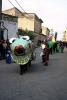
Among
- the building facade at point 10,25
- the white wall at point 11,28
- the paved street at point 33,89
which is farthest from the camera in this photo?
the white wall at point 11,28

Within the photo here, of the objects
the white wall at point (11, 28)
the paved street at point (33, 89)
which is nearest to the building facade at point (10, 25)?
the white wall at point (11, 28)

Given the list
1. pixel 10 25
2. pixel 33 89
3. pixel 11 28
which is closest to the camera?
pixel 33 89

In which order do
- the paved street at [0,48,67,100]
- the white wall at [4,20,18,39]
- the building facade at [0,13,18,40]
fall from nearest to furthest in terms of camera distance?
the paved street at [0,48,67,100] → the building facade at [0,13,18,40] → the white wall at [4,20,18,39]

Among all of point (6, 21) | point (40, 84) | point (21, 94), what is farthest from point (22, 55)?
point (6, 21)

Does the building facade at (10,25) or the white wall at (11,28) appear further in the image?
the white wall at (11,28)

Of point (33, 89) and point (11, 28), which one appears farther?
point (11, 28)

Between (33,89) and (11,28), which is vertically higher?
(11,28)

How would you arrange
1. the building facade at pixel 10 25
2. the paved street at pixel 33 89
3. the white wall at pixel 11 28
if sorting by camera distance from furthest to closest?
the white wall at pixel 11 28, the building facade at pixel 10 25, the paved street at pixel 33 89

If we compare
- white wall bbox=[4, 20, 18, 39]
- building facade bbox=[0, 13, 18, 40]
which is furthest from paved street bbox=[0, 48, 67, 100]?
white wall bbox=[4, 20, 18, 39]

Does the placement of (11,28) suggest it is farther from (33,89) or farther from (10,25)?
(33,89)

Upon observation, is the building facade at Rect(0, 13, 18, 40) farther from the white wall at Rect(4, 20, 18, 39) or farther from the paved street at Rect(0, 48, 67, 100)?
the paved street at Rect(0, 48, 67, 100)

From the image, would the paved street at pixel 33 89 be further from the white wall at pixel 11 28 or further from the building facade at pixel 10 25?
the white wall at pixel 11 28

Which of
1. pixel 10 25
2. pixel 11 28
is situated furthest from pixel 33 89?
pixel 11 28

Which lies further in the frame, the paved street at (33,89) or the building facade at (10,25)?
the building facade at (10,25)
